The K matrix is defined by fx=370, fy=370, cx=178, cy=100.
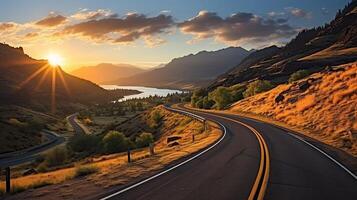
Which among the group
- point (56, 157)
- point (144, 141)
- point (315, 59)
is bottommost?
point (56, 157)

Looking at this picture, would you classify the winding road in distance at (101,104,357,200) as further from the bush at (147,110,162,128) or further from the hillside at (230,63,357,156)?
the bush at (147,110,162,128)

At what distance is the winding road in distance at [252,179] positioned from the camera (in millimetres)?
11062

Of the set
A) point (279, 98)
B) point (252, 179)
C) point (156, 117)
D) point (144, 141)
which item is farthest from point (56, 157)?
point (252, 179)

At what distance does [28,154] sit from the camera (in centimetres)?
6988

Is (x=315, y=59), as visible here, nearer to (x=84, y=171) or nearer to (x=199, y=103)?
(x=199, y=103)

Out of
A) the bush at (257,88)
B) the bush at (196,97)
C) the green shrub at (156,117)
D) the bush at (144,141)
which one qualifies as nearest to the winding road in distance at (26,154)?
the bush at (144,141)

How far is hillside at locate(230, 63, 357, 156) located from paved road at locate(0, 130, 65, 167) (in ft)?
127

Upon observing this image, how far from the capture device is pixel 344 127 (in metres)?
30.1

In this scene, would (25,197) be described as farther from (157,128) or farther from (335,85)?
(157,128)

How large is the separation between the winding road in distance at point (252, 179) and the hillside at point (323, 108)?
6.60m

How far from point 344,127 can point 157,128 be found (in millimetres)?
38566

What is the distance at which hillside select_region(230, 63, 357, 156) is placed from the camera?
94.7 ft

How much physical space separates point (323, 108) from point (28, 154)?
5456 centimetres

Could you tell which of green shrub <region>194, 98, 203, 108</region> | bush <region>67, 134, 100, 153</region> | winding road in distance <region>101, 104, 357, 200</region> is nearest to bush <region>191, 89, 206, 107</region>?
green shrub <region>194, 98, 203, 108</region>
